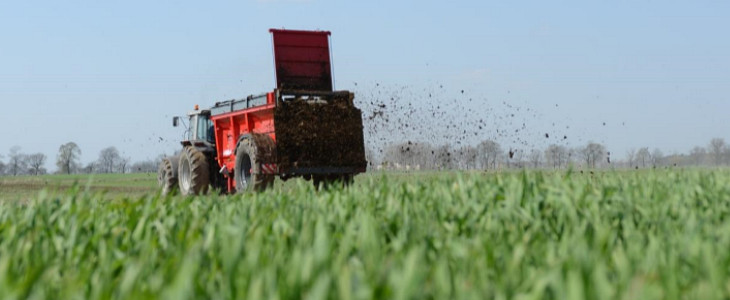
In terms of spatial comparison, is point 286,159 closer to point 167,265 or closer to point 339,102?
point 339,102

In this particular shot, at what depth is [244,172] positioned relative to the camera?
17406mm

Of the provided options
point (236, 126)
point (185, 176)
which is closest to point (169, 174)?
point (185, 176)

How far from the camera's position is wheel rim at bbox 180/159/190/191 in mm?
19895

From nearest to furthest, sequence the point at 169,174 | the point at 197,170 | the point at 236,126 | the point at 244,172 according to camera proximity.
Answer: the point at 244,172 → the point at 236,126 → the point at 197,170 → the point at 169,174

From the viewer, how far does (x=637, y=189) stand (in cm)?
721

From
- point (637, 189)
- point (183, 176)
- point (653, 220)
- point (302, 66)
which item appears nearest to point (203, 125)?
point (183, 176)

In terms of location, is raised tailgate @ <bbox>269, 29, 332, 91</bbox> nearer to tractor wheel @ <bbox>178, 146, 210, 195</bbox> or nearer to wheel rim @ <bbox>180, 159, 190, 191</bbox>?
tractor wheel @ <bbox>178, 146, 210, 195</bbox>

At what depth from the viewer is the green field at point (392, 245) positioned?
2.93 metres

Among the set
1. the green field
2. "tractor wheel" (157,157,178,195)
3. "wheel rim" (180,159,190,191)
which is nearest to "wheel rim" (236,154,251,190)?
"wheel rim" (180,159,190,191)

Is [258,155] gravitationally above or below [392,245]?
above

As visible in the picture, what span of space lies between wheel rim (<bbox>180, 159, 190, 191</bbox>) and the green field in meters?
12.5

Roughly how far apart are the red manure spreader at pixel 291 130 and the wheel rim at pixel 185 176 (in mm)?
432

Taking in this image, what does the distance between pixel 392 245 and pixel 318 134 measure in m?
12.3

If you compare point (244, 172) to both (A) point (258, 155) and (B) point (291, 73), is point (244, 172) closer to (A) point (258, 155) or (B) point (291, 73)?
(A) point (258, 155)
